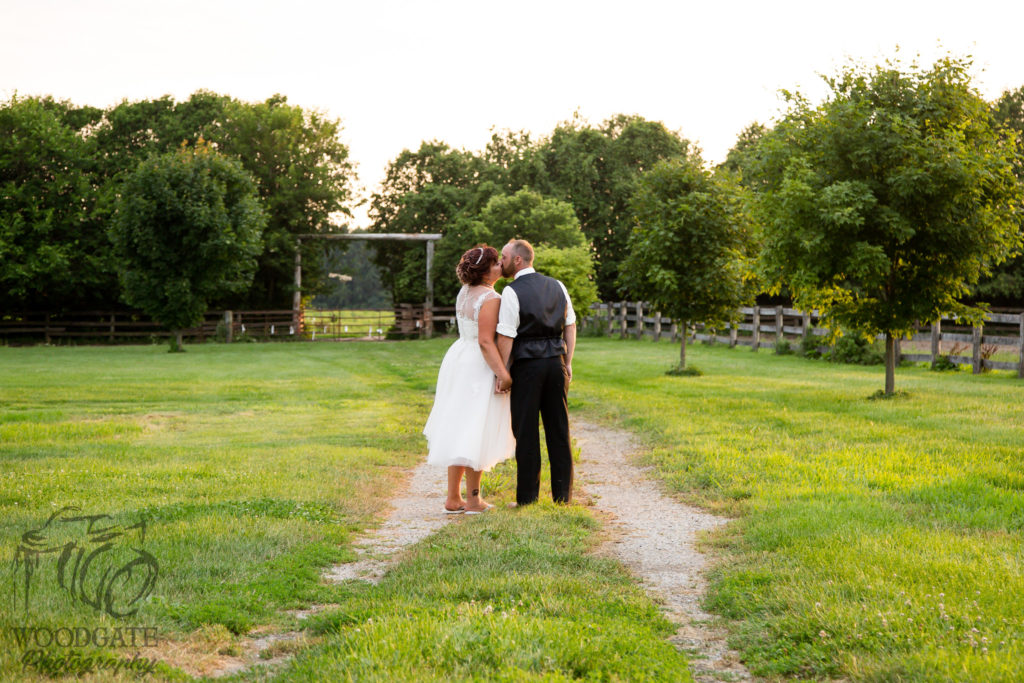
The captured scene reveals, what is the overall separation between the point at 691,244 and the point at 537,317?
13826 millimetres

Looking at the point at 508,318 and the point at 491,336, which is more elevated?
the point at 508,318

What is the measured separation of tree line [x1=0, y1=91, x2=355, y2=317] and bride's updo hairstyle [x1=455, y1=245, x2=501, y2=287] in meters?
28.5

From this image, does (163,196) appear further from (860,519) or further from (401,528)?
A: (860,519)

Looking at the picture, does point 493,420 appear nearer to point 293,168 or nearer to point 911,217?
point 911,217

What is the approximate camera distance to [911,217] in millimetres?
13727

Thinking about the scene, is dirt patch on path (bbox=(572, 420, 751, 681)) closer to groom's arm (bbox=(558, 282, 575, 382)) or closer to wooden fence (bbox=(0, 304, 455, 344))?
groom's arm (bbox=(558, 282, 575, 382))

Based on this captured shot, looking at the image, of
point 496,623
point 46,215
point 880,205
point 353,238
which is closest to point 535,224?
point 353,238

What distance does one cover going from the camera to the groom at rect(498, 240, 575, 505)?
7.04 m

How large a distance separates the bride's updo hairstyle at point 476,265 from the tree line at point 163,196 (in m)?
28.5

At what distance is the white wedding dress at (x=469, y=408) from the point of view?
706 centimetres

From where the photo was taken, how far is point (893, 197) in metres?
13.5

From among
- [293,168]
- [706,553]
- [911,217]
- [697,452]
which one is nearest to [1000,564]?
[706,553]

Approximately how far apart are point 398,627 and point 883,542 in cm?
329

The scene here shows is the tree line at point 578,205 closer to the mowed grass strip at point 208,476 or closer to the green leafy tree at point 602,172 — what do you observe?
the green leafy tree at point 602,172
